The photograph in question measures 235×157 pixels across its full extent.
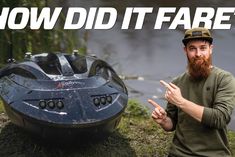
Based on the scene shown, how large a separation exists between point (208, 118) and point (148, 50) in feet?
19.5

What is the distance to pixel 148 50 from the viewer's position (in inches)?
332

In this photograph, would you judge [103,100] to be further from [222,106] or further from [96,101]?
[222,106]

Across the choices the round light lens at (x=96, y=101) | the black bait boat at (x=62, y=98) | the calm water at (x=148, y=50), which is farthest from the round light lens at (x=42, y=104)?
the calm water at (x=148, y=50)

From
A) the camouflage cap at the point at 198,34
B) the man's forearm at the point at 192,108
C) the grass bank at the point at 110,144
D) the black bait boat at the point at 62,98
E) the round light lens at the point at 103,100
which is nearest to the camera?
the man's forearm at the point at 192,108

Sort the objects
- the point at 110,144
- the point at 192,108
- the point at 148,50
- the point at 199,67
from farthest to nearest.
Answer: the point at 148,50
the point at 110,144
the point at 199,67
the point at 192,108

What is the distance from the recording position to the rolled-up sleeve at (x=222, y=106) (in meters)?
2.53

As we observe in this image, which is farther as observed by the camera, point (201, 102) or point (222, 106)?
point (201, 102)

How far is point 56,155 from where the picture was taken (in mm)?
3535

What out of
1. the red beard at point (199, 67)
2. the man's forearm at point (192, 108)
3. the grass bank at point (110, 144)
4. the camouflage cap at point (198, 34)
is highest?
the camouflage cap at point (198, 34)

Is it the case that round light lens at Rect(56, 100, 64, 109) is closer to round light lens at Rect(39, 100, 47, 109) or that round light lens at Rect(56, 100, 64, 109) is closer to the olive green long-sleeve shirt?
round light lens at Rect(39, 100, 47, 109)

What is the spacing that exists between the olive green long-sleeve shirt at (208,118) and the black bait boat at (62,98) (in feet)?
1.90

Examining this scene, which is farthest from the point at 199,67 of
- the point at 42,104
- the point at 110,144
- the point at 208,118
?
the point at 110,144

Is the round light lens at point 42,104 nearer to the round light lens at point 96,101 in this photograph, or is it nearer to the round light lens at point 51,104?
the round light lens at point 51,104

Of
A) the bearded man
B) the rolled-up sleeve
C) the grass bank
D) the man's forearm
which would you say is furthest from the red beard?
the grass bank
